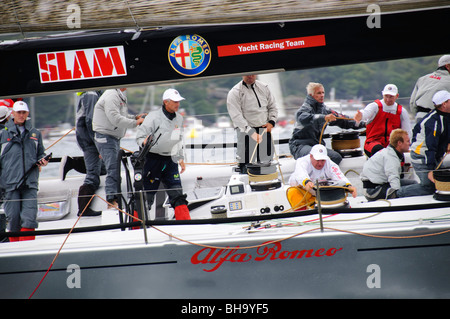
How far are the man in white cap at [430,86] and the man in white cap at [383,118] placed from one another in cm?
20

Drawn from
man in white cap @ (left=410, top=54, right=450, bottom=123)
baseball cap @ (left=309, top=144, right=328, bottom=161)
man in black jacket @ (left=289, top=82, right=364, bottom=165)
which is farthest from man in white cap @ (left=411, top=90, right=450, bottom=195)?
man in black jacket @ (left=289, top=82, right=364, bottom=165)

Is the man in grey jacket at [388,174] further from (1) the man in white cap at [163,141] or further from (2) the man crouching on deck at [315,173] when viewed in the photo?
(1) the man in white cap at [163,141]

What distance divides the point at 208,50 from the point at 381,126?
2570 mm

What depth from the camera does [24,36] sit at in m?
Result: 3.04

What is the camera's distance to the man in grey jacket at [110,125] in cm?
466

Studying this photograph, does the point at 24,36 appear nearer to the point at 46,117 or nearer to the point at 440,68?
the point at 440,68

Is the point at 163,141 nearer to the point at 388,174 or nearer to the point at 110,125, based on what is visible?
the point at 110,125

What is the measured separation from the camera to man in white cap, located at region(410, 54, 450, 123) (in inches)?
184

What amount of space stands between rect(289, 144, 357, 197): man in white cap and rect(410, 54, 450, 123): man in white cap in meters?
1.03

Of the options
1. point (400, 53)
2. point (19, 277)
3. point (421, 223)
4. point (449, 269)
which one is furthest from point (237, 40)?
point (19, 277)

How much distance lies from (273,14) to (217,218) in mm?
1497

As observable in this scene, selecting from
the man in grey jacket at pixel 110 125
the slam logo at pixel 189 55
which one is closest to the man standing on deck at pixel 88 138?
the man in grey jacket at pixel 110 125
